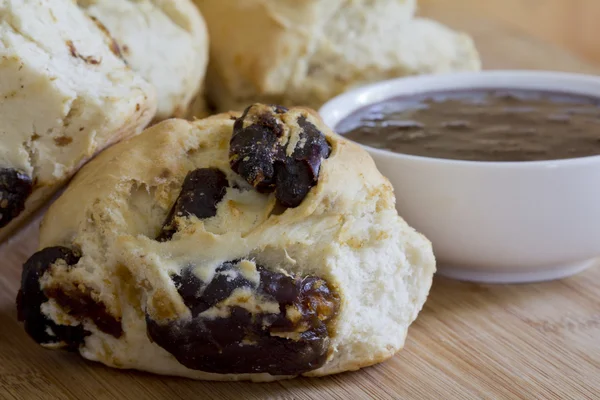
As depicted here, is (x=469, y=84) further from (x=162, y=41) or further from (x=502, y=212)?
(x=162, y=41)

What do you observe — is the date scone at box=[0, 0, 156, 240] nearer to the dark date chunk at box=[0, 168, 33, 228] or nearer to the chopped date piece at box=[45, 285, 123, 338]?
the dark date chunk at box=[0, 168, 33, 228]

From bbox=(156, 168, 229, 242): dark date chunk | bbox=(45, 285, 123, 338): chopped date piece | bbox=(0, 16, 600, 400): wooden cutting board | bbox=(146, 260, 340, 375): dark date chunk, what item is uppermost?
bbox=(156, 168, 229, 242): dark date chunk

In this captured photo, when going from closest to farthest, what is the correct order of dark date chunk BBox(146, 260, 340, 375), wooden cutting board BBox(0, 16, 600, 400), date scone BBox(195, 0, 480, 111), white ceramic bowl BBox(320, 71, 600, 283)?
dark date chunk BBox(146, 260, 340, 375)
wooden cutting board BBox(0, 16, 600, 400)
white ceramic bowl BBox(320, 71, 600, 283)
date scone BBox(195, 0, 480, 111)

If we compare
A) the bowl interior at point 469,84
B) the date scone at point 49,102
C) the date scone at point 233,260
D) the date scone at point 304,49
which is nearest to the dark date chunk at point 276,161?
the date scone at point 233,260

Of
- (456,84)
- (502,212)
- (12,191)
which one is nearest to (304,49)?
(456,84)

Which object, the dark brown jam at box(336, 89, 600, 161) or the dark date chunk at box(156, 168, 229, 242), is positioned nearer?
the dark date chunk at box(156, 168, 229, 242)

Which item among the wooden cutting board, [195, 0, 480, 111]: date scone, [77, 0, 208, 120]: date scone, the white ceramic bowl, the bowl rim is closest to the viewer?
the wooden cutting board

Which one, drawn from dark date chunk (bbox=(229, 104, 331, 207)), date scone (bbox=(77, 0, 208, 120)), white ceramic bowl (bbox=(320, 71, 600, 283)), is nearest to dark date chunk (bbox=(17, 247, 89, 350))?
dark date chunk (bbox=(229, 104, 331, 207))
